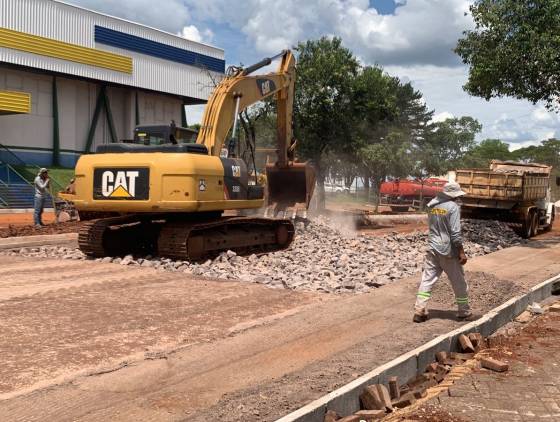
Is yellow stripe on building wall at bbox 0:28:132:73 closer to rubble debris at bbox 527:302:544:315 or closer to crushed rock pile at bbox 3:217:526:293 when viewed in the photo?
crushed rock pile at bbox 3:217:526:293

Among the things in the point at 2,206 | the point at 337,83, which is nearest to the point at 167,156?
the point at 2,206

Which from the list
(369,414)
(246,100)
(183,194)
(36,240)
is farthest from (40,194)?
(369,414)

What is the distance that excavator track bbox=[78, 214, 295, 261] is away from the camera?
37.3 feet

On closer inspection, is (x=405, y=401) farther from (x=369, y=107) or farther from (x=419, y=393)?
(x=369, y=107)

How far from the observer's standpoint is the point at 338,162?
4119 centimetres

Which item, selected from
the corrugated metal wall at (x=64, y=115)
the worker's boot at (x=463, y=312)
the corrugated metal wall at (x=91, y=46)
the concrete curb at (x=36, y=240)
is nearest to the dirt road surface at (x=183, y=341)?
the worker's boot at (x=463, y=312)

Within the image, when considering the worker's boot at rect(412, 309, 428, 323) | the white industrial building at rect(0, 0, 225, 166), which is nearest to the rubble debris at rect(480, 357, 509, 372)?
the worker's boot at rect(412, 309, 428, 323)

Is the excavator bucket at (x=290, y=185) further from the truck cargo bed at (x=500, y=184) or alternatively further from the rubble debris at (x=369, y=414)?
the rubble debris at (x=369, y=414)

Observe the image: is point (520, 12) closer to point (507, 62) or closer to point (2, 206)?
point (507, 62)

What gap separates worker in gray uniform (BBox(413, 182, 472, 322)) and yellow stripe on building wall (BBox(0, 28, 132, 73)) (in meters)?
29.2

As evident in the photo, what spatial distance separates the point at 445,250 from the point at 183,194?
495 cm

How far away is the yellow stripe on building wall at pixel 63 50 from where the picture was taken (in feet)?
103

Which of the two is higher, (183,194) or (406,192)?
(183,194)

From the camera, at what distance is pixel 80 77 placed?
35.6 metres
